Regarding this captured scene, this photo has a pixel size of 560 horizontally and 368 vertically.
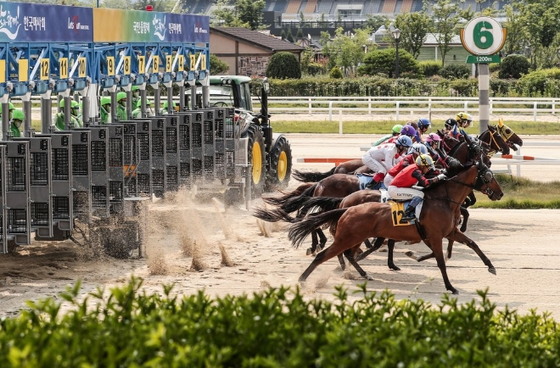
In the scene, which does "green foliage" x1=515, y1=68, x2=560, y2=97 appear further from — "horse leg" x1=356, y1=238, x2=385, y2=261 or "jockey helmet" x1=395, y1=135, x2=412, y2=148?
"horse leg" x1=356, y1=238, x2=385, y2=261

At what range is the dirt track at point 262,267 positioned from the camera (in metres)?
11.2

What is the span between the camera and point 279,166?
19.6 meters

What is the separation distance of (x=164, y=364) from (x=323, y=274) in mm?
7094

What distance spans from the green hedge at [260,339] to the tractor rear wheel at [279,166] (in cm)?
1277

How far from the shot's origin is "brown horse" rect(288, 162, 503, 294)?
1134cm

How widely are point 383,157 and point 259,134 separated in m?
4.51

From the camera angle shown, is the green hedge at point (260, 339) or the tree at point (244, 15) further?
the tree at point (244, 15)

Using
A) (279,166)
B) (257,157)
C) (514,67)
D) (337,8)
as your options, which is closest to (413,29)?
(514,67)

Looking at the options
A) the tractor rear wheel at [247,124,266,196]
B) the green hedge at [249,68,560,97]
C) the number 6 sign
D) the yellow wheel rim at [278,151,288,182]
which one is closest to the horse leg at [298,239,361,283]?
the tractor rear wheel at [247,124,266,196]

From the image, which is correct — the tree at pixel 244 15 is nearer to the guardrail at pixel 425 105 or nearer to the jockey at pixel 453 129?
the guardrail at pixel 425 105

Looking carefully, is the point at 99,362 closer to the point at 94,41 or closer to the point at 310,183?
the point at 94,41

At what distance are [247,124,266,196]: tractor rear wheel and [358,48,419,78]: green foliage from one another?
2908 centimetres

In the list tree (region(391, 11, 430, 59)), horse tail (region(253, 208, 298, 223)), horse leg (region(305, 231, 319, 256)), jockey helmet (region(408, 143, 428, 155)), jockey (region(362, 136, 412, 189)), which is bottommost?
horse leg (region(305, 231, 319, 256))

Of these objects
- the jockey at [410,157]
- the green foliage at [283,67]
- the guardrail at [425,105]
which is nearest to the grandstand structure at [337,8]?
the green foliage at [283,67]
